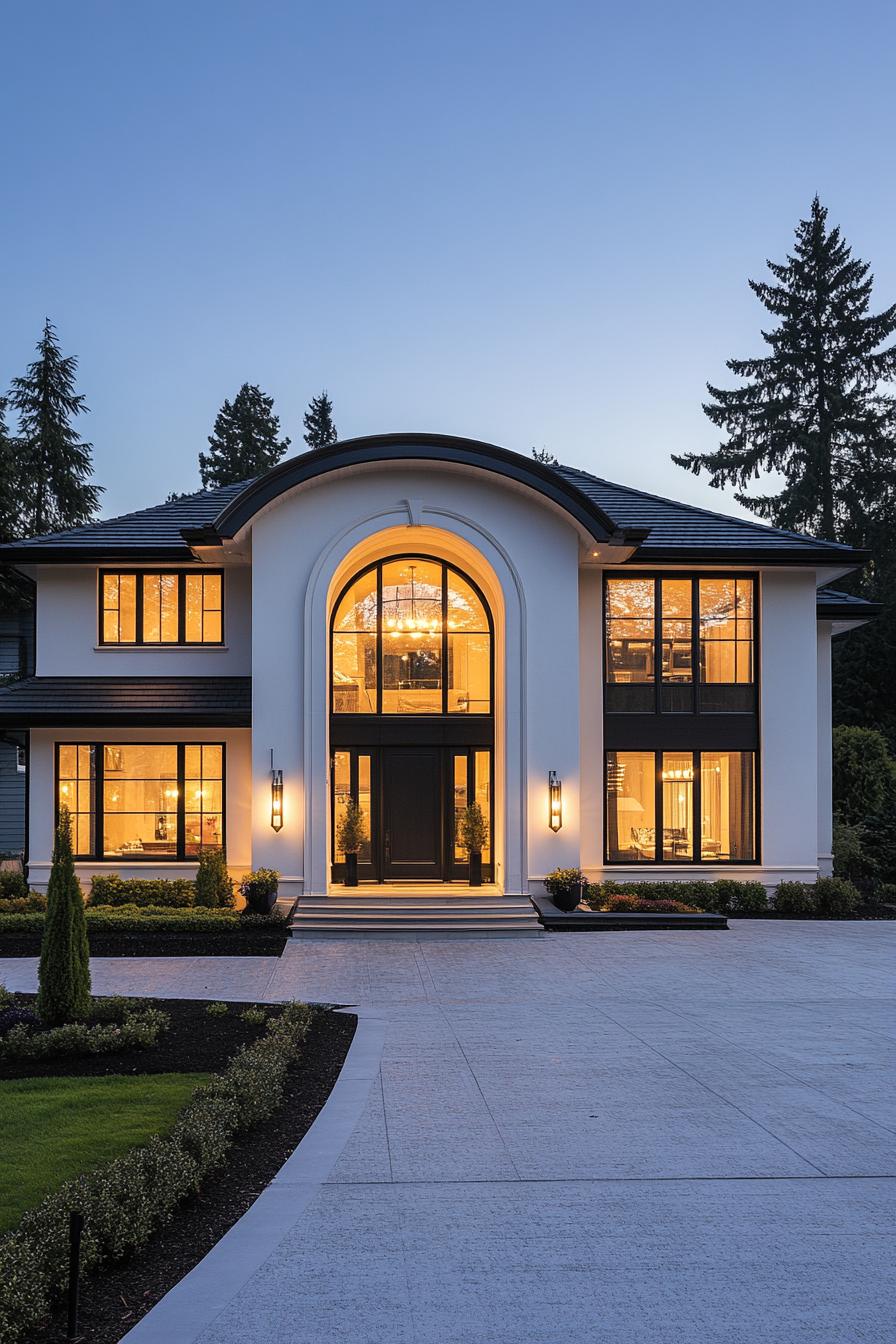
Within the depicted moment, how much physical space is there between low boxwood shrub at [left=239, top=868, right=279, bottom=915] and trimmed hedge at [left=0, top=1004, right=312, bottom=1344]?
8.86 meters

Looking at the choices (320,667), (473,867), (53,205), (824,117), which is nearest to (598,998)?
(473,867)

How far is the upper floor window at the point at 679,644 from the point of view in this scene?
18.6 metres

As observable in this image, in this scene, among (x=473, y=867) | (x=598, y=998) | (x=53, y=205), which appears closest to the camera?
(x=598, y=998)

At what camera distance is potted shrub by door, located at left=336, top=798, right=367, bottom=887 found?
58.1 feet

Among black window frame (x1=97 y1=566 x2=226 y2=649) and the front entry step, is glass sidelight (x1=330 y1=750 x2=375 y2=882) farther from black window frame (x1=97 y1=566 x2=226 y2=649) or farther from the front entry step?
black window frame (x1=97 y1=566 x2=226 y2=649)

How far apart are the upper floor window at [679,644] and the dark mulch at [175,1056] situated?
10.9m

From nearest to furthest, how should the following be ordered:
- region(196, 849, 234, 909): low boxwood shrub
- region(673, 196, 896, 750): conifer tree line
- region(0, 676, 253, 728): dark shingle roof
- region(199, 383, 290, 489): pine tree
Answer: region(196, 849, 234, 909): low boxwood shrub < region(0, 676, 253, 728): dark shingle roof < region(673, 196, 896, 750): conifer tree line < region(199, 383, 290, 489): pine tree

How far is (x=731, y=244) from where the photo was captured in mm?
57094

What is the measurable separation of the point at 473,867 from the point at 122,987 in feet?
24.9

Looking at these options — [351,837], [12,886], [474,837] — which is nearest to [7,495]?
[12,886]

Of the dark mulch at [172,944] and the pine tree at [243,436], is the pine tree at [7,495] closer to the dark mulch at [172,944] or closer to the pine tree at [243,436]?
the pine tree at [243,436]

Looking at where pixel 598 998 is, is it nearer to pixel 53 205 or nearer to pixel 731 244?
pixel 53 205

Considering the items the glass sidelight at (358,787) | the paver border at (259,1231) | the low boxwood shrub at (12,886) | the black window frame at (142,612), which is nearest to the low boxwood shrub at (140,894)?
the low boxwood shrub at (12,886)

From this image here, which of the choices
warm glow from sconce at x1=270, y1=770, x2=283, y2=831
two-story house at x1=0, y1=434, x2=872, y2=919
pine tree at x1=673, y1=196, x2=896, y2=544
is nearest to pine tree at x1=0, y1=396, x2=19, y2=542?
two-story house at x1=0, y1=434, x2=872, y2=919
